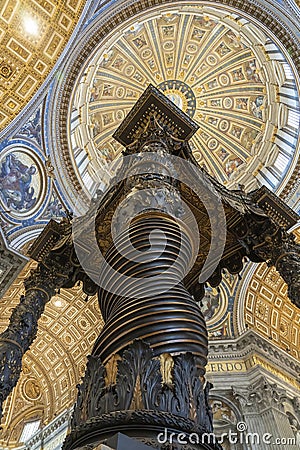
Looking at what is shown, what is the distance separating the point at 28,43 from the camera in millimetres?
9891

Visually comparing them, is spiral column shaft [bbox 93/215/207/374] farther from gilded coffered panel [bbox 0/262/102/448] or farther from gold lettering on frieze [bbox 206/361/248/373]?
gilded coffered panel [bbox 0/262/102/448]

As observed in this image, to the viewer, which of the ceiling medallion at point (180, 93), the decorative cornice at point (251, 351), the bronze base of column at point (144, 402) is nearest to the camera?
the bronze base of column at point (144, 402)

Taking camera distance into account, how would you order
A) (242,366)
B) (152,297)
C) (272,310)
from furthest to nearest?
(272,310) → (242,366) → (152,297)

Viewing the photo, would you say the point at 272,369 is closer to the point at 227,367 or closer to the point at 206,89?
the point at 227,367

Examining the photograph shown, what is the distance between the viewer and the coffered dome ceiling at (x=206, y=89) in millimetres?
12438

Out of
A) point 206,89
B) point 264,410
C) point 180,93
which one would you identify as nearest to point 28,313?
point 264,410

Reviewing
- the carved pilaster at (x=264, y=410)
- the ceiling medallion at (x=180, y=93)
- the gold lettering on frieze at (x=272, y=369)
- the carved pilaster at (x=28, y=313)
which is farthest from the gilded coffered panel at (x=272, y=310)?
the carved pilaster at (x=28, y=313)

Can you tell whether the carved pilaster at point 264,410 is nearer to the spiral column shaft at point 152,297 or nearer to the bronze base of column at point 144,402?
the spiral column shaft at point 152,297

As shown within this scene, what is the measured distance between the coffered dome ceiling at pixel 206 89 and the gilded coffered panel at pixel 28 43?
1365mm

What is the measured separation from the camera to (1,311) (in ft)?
36.8

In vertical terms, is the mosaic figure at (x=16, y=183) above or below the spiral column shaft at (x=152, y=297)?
above

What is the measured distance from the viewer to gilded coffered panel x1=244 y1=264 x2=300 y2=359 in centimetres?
1267

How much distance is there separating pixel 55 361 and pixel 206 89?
11768 millimetres

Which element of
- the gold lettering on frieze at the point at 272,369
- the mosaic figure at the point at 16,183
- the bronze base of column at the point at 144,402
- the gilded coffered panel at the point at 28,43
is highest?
the gilded coffered panel at the point at 28,43
